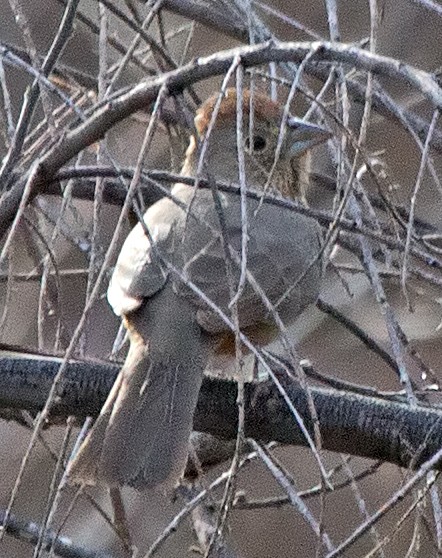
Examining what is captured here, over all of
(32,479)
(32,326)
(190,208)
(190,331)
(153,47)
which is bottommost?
(32,479)

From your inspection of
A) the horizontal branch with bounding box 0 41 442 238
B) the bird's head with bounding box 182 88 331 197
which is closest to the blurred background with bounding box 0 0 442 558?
the bird's head with bounding box 182 88 331 197

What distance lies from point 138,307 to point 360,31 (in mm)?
3794

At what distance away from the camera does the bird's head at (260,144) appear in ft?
16.5

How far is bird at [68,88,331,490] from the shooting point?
3965 millimetres

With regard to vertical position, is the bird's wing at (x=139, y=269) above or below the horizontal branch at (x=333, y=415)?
above

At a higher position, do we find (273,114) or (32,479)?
(273,114)

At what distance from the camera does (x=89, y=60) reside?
7.51 meters

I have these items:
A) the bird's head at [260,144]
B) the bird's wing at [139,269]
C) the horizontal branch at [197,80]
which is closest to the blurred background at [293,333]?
the bird's head at [260,144]

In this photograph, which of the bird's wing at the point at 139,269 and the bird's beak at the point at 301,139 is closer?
A: the bird's wing at the point at 139,269

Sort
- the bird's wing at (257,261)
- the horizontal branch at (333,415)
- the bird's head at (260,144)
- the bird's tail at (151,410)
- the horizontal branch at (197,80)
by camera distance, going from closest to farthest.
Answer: the horizontal branch at (197,80), the horizontal branch at (333,415), the bird's tail at (151,410), the bird's wing at (257,261), the bird's head at (260,144)

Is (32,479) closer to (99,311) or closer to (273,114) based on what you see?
(99,311)

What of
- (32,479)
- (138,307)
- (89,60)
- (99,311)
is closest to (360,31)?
(89,60)

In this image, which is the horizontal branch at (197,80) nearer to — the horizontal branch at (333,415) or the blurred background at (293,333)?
the horizontal branch at (333,415)

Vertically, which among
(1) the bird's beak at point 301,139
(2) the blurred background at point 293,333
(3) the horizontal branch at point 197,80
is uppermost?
(3) the horizontal branch at point 197,80
